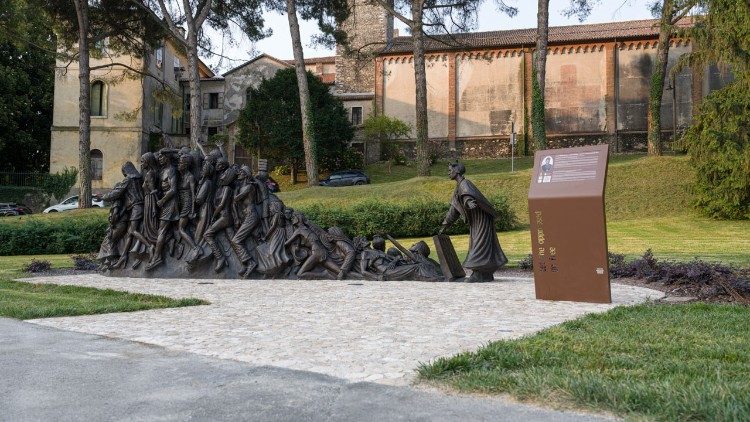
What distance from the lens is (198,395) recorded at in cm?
454

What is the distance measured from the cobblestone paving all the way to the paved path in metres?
0.40

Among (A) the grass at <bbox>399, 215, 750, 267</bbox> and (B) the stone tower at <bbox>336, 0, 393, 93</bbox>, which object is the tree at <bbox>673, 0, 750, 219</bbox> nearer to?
(A) the grass at <bbox>399, 215, 750, 267</bbox>

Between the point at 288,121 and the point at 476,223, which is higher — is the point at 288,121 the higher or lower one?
the higher one

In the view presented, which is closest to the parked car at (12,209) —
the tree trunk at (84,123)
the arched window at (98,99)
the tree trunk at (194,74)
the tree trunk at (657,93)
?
the arched window at (98,99)

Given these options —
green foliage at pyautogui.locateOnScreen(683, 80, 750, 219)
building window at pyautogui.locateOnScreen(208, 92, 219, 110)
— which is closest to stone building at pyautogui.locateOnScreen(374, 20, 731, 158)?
building window at pyautogui.locateOnScreen(208, 92, 219, 110)

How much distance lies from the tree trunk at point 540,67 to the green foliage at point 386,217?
11.6m

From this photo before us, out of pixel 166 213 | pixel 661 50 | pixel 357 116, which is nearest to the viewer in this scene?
pixel 166 213

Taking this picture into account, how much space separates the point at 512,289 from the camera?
11.5 metres

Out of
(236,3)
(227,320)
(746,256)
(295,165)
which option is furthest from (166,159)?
(295,165)

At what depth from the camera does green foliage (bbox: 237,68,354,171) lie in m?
46.1

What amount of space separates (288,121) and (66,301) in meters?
36.9

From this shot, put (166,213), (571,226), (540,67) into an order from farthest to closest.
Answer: (540,67) → (166,213) → (571,226)

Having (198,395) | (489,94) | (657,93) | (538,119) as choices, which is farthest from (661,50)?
(198,395)

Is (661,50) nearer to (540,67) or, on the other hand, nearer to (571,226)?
(540,67)
